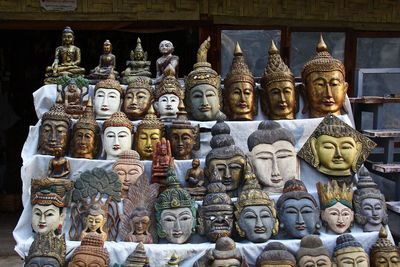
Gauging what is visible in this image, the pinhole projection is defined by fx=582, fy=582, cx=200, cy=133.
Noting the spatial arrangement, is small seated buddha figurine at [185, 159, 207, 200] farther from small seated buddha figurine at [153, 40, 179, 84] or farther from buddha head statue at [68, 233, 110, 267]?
small seated buddha figurine at [153, 40, 179, 84]

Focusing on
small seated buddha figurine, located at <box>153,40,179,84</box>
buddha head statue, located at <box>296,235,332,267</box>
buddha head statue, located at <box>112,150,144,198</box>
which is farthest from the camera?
small seated buddha figurine, located at <box>153,40,179,84</box>

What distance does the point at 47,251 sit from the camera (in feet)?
11.7

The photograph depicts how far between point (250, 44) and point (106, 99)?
2.15 m

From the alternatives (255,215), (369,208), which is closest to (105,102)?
(255,215)

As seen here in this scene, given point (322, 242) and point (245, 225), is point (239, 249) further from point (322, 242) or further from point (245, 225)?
point (322, 242)

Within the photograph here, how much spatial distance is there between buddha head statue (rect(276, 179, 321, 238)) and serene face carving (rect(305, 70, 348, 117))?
86 centimetres

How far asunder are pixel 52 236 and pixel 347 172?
80.8 inches

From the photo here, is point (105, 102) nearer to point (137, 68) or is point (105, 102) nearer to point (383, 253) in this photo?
point (137, 68)

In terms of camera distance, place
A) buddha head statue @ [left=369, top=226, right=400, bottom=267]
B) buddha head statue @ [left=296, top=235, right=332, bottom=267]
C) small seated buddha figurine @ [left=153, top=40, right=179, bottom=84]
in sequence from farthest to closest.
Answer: small seated buddha figurine @ [left=153, top=40, right=179, bottom=84] → buddha head statue @ [left=369, top=226, right=400, bottom=267] → buddha head statue @ [left=296, top=235, right=332, bottom=267]

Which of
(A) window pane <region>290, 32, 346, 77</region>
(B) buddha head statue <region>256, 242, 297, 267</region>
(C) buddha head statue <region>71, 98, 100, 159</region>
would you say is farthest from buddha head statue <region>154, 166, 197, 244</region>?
(A) window pane <region>290, 32, 346, 77</region>

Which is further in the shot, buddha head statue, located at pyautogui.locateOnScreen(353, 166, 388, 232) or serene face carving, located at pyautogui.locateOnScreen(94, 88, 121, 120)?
serene face carving, located at pyautogui.locateOnScreen(94, 88, 121, 120)

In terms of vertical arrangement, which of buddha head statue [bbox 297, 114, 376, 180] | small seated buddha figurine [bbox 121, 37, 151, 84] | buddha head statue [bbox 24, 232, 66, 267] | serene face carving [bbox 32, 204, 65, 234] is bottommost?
buddha head statue [bbox 24, 232, 66, 267]

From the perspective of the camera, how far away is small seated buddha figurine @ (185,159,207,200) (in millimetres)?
3924

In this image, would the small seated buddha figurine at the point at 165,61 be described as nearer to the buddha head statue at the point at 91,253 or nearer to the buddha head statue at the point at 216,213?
the buddha head statue at the point at 216,213
